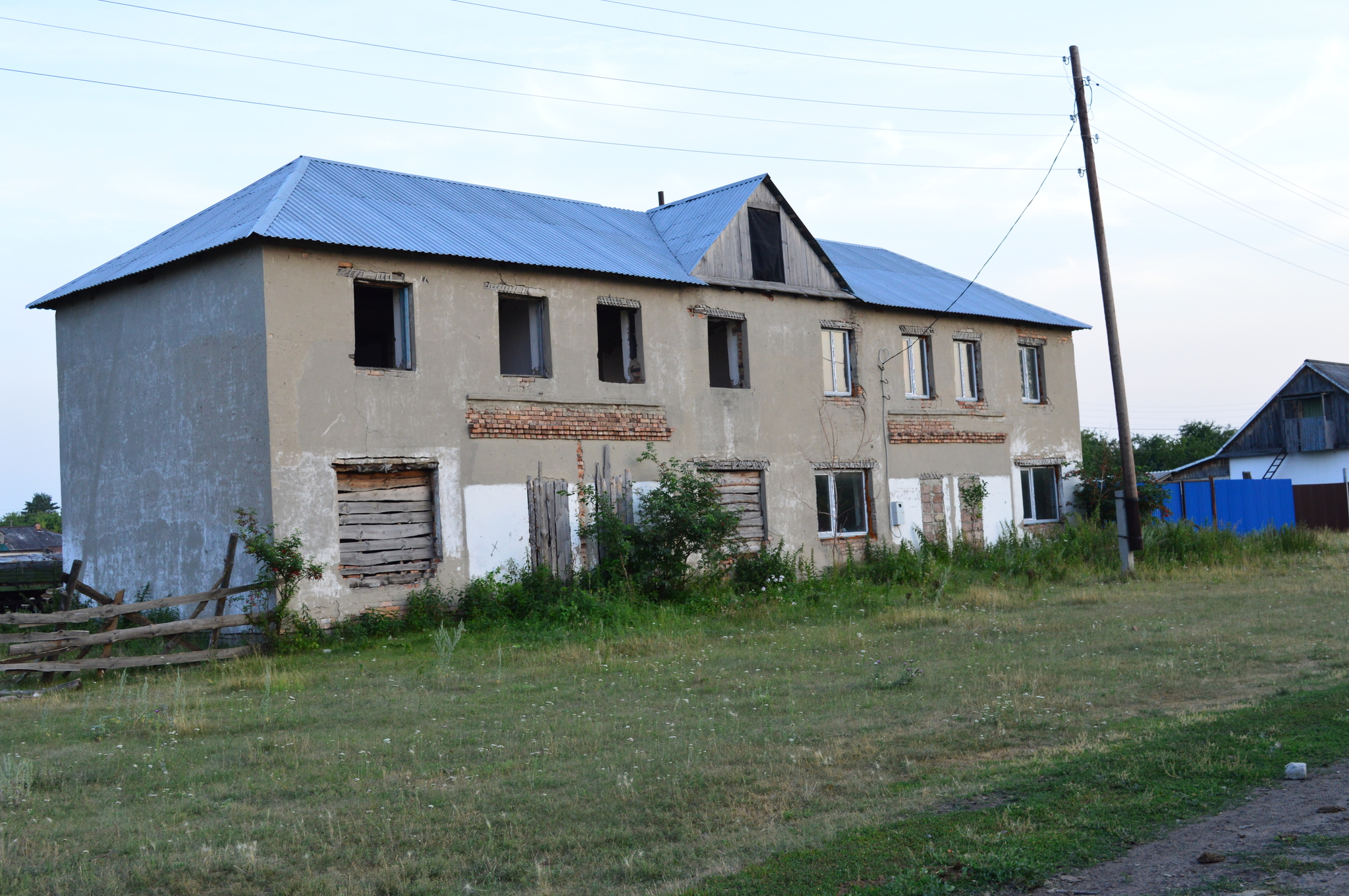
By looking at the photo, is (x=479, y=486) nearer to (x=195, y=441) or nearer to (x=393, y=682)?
(x=195, y=441)

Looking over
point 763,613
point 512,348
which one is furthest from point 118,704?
point 512,348

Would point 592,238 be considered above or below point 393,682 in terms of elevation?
above

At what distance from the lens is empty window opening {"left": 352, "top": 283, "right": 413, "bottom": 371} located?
17141 mm

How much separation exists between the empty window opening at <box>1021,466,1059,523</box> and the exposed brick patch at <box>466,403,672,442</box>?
10850 mm

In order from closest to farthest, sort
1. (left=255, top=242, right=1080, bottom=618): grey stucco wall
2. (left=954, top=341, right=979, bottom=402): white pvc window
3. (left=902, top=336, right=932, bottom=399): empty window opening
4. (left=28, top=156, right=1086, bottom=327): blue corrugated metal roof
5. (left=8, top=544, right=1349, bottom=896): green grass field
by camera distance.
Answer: (left=8, top=544, right=1349, bottom=896): green grass field, (left=255, top=242, right=1080, bottom=618): grey stucco wall, (left=28, top=156, right=1086, bottom=327): blue corrugated metal roof, (left=902, top=336, right=932, bottom=399): empty window opening, (left=954, top=341, right=979, bottom=402): white pvc window

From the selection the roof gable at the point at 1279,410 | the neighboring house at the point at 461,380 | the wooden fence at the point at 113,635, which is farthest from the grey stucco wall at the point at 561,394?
the roof gable at the point at 1279,410

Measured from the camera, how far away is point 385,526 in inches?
653

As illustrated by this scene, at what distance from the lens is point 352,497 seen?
16.4 metres

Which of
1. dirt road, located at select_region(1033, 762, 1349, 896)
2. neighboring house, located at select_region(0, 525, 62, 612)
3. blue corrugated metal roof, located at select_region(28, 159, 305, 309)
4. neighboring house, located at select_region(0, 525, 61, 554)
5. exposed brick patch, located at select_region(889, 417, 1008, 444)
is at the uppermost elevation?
blue corrugated metal roof, located at select_region(28, 159, 305, 309)

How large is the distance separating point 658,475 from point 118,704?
398 inches

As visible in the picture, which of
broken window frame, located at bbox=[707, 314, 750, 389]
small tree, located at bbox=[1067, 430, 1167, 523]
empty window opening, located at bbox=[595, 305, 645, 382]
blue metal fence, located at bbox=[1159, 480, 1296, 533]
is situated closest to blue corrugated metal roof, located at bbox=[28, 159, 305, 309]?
empty window opening, located at bbox=[595, 305, 645, 382]

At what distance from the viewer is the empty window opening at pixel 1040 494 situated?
26969 millimetres

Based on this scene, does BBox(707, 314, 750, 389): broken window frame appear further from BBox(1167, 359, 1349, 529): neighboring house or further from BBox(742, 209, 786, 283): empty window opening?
BBox(1167, 359, 1349, 529): neighboring house

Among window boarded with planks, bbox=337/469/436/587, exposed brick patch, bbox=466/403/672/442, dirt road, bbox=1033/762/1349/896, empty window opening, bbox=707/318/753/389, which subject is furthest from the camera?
empty window opening, bbox=707/318/753/389
